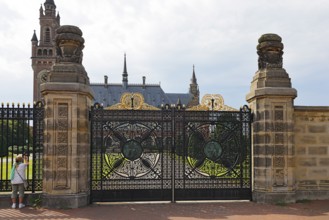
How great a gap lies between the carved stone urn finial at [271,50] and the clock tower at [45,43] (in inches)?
2561

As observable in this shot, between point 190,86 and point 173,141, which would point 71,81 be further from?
point 190,86

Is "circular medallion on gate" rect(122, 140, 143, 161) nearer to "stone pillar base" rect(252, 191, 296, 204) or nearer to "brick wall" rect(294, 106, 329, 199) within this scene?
"stone pillar base" rect(252, 191, 296, 204)

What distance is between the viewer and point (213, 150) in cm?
909

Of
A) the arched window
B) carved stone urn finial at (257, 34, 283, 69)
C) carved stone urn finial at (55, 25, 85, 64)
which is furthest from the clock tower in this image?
carved stone urn finial at (257, 34, 283, 69)

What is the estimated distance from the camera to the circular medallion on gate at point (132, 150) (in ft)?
28.9

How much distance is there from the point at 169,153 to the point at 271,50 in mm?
4090

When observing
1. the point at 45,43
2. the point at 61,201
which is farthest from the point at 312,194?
the point at 45,43

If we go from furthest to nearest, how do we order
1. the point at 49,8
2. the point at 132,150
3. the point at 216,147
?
1. the point at 49,8
2. the point at 216,147
3. the point at 132,150

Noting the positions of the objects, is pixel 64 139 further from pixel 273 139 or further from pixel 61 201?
pixel 273 139

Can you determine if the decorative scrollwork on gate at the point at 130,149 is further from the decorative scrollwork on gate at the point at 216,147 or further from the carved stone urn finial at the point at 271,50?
the carved stone urn finial at the point at 271,50

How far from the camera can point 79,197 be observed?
8.03 m

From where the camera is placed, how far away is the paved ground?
7.13m

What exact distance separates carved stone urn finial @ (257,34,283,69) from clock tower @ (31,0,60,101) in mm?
65037

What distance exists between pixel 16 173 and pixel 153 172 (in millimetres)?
3506
